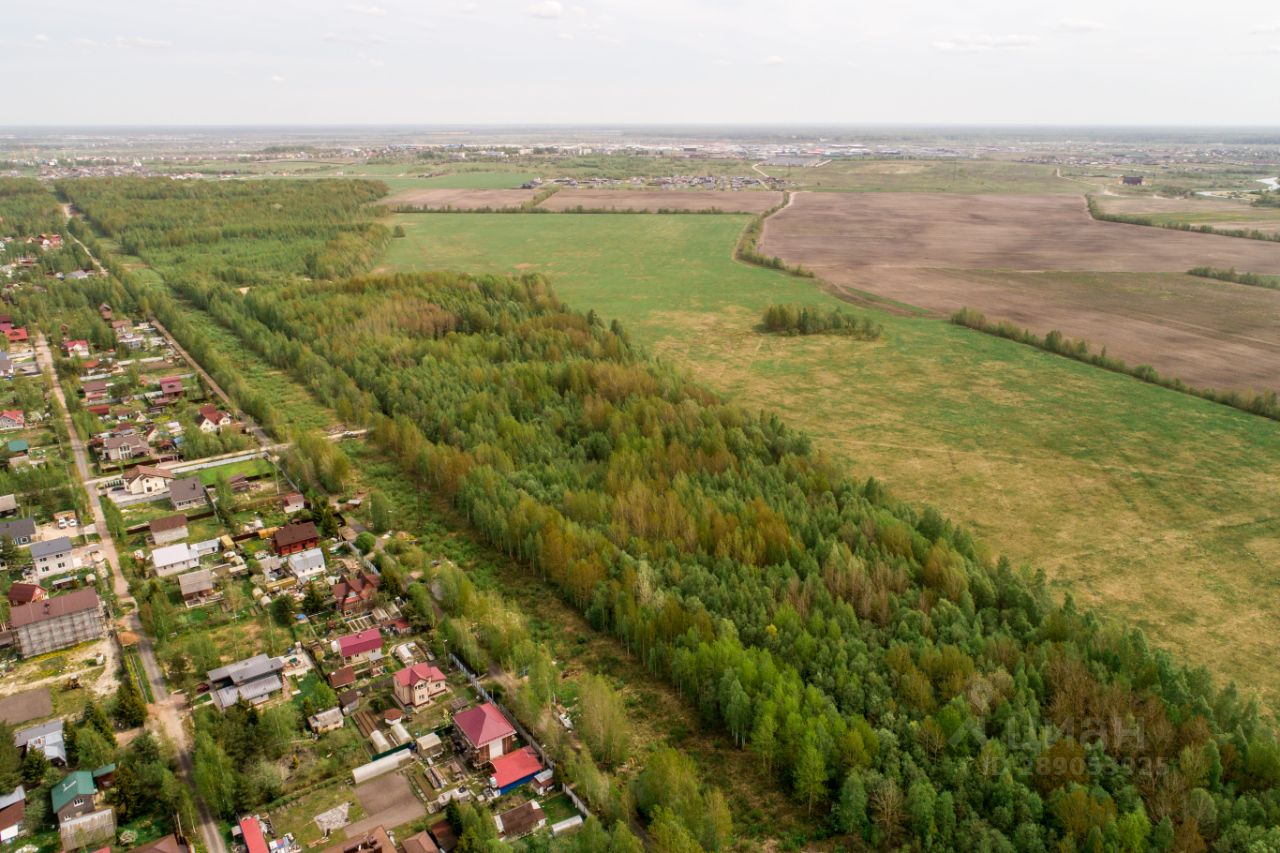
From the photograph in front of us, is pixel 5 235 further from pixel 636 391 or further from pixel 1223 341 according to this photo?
pixel 1223 341

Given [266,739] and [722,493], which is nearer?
[266,739]

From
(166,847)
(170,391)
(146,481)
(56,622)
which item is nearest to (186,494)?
(146,481)

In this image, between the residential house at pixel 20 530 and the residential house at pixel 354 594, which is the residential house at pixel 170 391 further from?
the residential house at pixel 354 594

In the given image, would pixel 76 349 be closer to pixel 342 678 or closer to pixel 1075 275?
pixel 342 678

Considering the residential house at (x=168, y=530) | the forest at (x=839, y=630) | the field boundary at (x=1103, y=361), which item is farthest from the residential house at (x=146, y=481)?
the field boundary at (x=1103, y=361)

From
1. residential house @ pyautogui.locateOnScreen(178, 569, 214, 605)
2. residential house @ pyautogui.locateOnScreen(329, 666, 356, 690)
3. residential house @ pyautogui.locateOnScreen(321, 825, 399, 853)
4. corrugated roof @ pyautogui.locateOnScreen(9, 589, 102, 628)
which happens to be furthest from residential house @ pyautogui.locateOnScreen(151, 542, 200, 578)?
residential house @ pyautogui.locateOnScreen(321, 825, 399, 853)

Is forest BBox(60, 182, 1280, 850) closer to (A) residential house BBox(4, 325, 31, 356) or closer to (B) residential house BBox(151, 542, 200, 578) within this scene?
(B) residential house BBox(151, 542, 200, 578)

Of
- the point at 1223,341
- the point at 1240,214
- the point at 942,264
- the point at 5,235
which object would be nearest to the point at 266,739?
the point at 1223,341

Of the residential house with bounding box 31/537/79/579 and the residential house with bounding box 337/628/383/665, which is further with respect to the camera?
the residential house with bounding box 31/537/79/579
